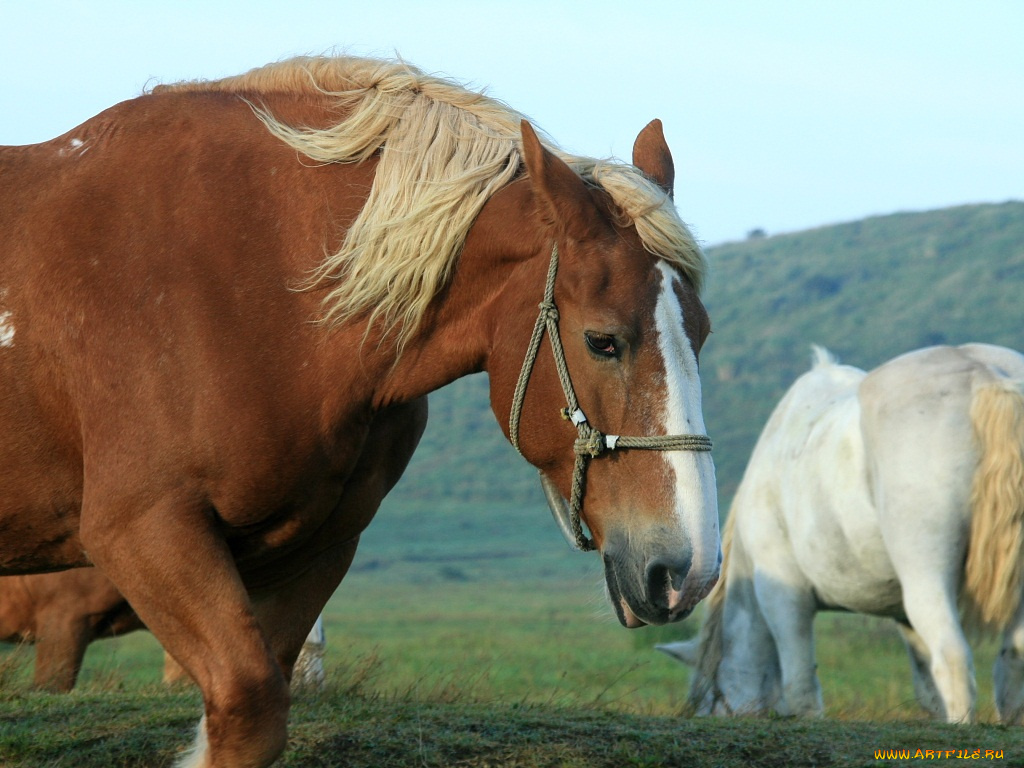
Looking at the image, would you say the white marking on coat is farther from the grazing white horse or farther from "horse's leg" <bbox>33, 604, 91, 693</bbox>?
the grazing white horse

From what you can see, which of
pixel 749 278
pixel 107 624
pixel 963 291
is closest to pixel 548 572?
pixel 107 624

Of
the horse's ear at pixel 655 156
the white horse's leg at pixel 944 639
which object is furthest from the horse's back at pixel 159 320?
the white horse's leg at pixel 944 639

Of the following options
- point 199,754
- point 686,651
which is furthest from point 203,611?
point 686,651

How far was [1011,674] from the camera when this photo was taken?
6559 mm

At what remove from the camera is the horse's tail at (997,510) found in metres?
6.59

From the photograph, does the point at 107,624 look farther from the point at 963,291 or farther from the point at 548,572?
the point at 963,291

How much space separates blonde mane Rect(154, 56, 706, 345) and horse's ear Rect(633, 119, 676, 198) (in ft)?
0.54

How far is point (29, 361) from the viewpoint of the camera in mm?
3521

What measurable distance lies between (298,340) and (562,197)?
885 millimetres

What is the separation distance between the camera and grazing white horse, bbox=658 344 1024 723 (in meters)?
6.63

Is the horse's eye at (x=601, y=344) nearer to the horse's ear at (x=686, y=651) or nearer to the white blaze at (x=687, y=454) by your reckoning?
the white blaze at (x=687, y=454)

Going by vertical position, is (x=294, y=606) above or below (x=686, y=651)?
above

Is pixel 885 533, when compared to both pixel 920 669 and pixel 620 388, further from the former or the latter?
pixel 620 388

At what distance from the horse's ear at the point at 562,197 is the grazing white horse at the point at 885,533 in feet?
13.7
